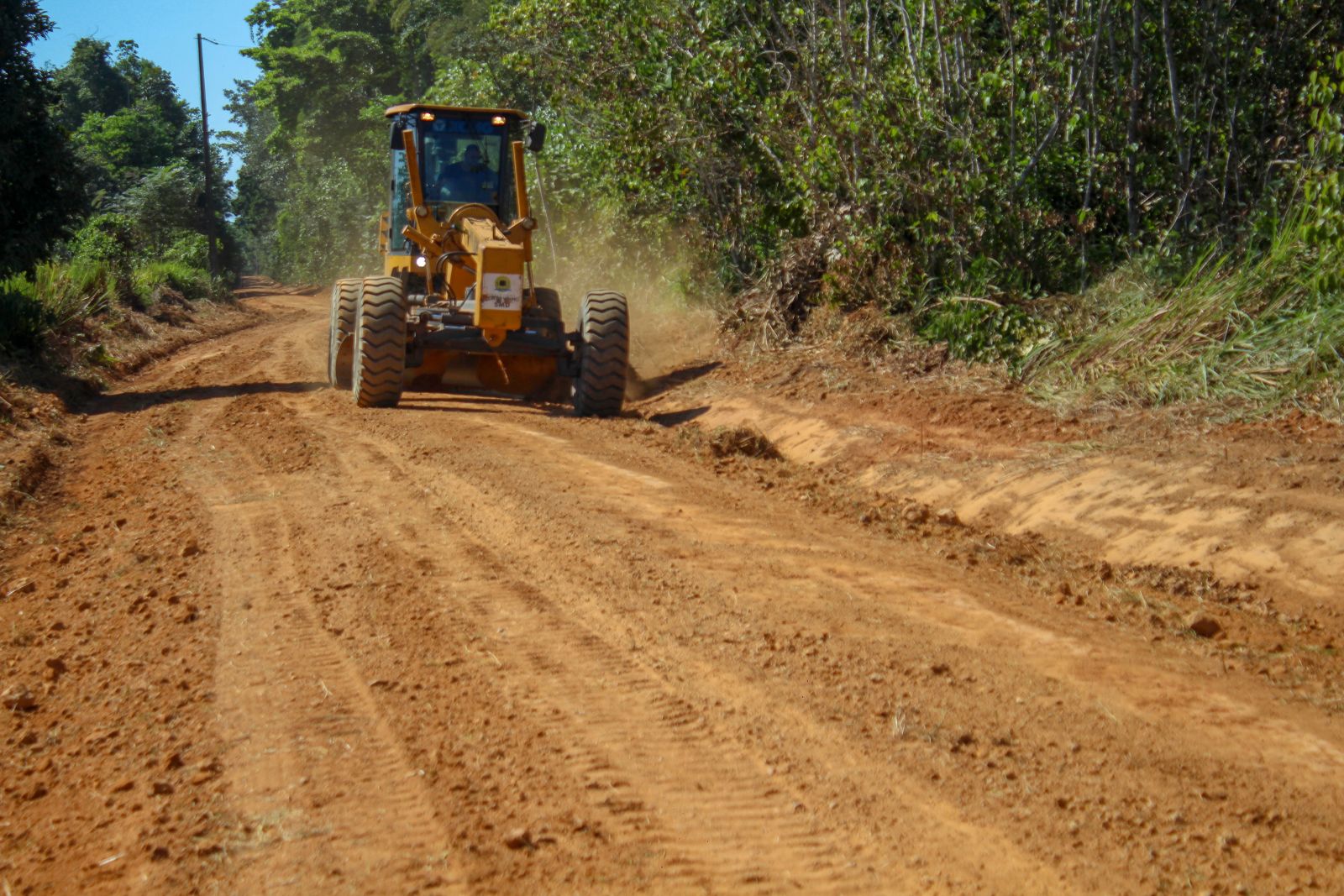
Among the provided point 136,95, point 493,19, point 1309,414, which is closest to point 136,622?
point 1309,414

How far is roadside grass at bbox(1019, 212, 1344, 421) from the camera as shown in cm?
865

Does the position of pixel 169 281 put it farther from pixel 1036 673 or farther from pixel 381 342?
Answer: pixel 1036 673

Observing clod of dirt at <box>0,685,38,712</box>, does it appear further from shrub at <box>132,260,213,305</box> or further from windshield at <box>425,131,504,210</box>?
shrub at <box>132,260,213,305</box>

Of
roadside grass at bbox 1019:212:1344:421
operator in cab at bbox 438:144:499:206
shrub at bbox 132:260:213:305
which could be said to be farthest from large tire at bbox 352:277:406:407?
shrub at bbox 132:260:213:305

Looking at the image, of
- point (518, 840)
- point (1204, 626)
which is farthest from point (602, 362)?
point (518, 840)

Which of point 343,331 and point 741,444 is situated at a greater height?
point 343,331

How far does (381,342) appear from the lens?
1183 cm

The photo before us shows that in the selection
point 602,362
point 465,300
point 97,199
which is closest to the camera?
point 602,362

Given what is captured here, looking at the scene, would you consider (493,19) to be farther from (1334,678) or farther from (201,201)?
(201,201)

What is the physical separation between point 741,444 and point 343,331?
546 centimetres

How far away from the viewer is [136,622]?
18.8 feet

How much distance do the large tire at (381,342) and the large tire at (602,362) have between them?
5.73ft

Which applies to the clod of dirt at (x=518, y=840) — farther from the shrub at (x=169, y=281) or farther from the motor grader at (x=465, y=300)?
the shrub at (x=169, y=281)

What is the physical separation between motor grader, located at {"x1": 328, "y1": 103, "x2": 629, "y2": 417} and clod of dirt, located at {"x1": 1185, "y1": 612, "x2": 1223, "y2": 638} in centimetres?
732
